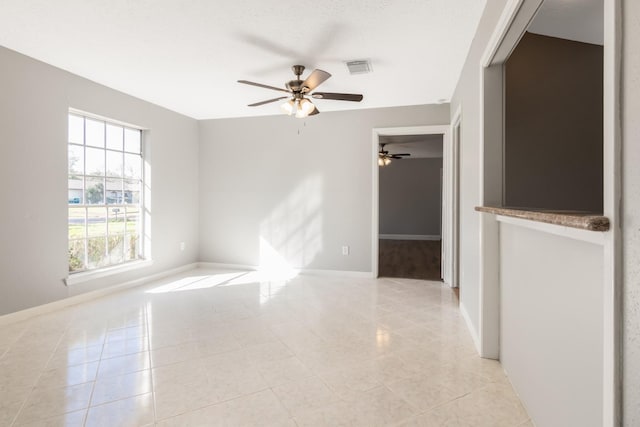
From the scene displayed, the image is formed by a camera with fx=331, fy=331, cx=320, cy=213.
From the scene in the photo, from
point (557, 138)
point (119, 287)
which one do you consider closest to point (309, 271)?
point (119, 287)

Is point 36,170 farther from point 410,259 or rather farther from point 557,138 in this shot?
point 410,259

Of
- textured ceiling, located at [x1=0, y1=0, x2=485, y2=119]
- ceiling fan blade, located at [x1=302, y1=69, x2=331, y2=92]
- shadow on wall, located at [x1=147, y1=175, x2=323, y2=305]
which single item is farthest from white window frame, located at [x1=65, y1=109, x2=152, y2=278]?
ceiling fan blade, located at [x1=302, y1=69, x2=331, y2=92]

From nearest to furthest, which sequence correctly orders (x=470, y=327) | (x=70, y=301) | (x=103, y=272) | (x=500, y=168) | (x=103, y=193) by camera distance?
(x=500, y=168)
(x=470, y=327)
(x=70, y=301)
(x=103, y=272)
(x=103, y=193)

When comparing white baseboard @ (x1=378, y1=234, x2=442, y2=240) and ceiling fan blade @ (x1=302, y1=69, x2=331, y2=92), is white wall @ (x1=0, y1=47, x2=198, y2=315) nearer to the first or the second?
ceiling fan blade @ (x1=302, y1=69, x2=331, y2=92)

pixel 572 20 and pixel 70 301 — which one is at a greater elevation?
pixel 572 20

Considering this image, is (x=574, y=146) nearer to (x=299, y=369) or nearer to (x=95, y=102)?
(x=299, y=369)

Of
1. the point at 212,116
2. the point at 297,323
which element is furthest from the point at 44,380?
the point at 212,116

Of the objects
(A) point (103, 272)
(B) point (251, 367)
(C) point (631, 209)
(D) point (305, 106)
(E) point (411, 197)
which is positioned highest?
(D) point (305, 106)

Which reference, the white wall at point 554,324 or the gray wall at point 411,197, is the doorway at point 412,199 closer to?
the gray wall at point 411,197

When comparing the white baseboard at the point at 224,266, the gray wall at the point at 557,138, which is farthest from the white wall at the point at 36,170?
the gray wall at the point at 557,138

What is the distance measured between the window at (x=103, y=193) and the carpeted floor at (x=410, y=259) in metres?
3.74

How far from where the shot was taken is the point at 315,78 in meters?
2.96

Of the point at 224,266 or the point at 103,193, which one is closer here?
the point at 103,193

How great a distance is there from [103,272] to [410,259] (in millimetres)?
5040
